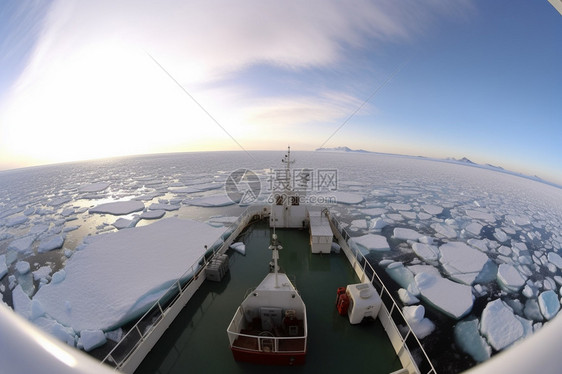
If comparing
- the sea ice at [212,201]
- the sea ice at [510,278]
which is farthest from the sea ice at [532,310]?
the sea ice at [212,201]

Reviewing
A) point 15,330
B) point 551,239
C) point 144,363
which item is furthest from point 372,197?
point 15,330

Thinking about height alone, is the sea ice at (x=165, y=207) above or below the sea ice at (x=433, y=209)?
below

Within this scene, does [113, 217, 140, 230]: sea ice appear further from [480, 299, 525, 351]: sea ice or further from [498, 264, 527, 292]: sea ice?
[498, 264, 527, 292]: sea ice

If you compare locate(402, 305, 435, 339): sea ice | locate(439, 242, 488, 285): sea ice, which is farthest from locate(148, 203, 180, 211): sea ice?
locate(439, 242, 488, 285): sea ice

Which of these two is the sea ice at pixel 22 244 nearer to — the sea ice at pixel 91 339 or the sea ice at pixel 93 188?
the sea ice at pixel 91 339

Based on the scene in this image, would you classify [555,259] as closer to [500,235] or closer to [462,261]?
[500,235]

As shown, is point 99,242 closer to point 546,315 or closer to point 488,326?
point 488,326
